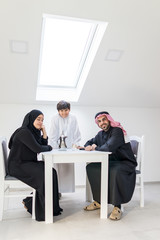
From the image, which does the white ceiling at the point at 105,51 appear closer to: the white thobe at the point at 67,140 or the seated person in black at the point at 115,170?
the white thobe at the point at 67,140

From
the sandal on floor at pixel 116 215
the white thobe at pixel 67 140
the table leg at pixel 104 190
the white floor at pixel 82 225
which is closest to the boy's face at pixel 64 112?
the white thobe at pixel 67 140

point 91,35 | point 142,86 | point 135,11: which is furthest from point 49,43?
point 142,86

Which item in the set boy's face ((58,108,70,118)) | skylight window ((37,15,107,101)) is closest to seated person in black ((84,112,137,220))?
boy's face ((58,108,70,118))

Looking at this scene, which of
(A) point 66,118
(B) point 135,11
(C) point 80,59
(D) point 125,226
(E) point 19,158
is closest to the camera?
(D) point 125,226

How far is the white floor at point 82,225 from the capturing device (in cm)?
184

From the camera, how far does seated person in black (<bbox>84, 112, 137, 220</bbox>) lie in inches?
→ 90.3

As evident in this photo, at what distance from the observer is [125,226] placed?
2.04 meters

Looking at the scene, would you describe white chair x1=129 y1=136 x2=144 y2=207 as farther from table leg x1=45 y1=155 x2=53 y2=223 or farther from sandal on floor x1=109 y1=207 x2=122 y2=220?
table leg x1=45 y1=155 x2=53 y2=223

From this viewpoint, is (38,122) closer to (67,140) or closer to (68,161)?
(68,161)

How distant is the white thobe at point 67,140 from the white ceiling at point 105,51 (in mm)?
669

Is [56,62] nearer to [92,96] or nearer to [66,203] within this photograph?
[92,96]

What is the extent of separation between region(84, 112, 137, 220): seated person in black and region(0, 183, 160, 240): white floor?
0.55 ft

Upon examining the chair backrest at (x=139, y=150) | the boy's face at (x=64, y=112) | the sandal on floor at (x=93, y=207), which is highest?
the boy's face at (x=64, y=112)

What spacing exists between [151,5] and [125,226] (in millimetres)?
2294
